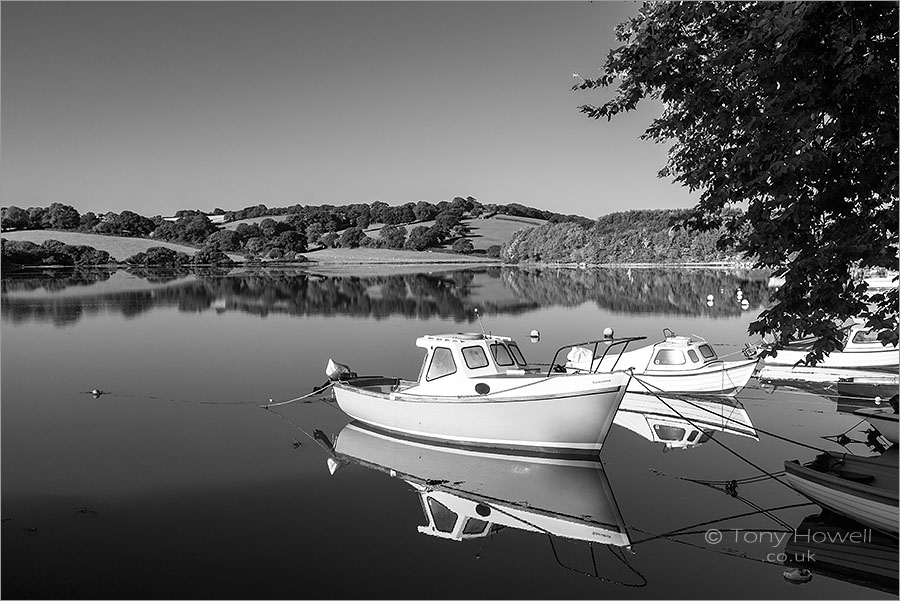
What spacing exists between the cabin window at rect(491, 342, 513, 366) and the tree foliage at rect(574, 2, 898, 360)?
23.4 ft

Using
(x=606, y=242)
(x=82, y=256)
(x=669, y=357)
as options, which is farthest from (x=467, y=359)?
(x=606, y=242)

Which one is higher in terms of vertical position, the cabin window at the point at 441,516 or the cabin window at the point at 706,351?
the cabin window at the point at 706,351

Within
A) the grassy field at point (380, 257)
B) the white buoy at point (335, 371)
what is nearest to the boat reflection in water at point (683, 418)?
the white buoy at point (335, 371)

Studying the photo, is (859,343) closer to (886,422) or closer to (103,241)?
(886,422)

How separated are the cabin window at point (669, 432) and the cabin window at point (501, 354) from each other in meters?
4.61

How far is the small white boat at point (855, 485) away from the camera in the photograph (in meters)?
11.0

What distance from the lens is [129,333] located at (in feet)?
133

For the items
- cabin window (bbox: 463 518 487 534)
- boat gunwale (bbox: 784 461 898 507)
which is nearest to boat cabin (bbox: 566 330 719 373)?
boat gunwale (bbox: 784 461 898 507)

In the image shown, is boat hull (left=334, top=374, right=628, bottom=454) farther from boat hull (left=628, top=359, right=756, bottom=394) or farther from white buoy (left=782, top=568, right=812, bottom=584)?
boat hull (left=628, top=359, right=756, bottom=394)

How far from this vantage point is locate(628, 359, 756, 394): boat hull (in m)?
22.8

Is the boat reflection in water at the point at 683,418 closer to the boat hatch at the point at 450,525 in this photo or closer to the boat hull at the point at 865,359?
the boat hull at the point at 865,359

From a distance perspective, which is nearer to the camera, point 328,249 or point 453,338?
point 453,338

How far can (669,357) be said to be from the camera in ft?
78.5

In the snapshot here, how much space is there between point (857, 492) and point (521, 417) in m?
7.28
